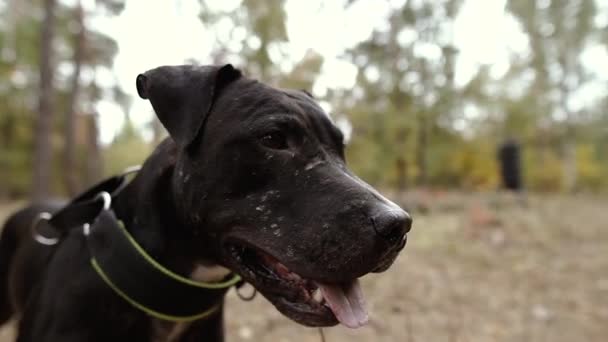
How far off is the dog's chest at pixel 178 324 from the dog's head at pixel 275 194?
166 mm

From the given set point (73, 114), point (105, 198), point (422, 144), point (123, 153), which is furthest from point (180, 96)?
point (123, 153)

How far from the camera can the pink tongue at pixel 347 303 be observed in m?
1.81

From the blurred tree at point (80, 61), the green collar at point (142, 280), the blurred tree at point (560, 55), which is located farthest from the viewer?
the blurred tree at point (560, 55)

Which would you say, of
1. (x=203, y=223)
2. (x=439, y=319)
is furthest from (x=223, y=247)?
(x=439, y=319)

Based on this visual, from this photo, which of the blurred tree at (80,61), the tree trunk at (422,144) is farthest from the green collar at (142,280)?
the blurred tree at (80,61)

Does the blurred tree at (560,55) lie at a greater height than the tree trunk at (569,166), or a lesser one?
greater

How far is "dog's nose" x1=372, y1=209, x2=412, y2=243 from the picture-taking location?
1658 millimetres

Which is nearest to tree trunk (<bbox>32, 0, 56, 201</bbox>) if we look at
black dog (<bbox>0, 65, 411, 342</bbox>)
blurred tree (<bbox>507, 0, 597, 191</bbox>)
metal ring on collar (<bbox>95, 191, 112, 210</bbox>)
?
metal ring on collar (<bbox>95, 191, 112, 210</bbox>)

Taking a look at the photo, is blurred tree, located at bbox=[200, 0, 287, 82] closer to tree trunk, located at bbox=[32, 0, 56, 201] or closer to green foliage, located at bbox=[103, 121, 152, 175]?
tree trunk, located at bbox=[32, 0, 56, 201]

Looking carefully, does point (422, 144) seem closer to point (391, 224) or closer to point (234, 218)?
point (234, 218)

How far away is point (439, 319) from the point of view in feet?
17.4

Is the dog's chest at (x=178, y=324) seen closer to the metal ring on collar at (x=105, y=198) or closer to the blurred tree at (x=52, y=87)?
the metal ring on collar at (x=105, y=198)

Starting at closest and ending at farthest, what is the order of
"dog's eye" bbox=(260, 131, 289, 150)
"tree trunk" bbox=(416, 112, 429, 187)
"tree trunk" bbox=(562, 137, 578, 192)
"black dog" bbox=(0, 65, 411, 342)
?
"black dog" bbox=(0, 65, 411, 342) → "dog's eye" bbox=(260, 131, 289, 150) → "tree trunk" bbox=(416, 112, 429, 187) → "tree trunk" bbox=(562, 137, 578, 192)

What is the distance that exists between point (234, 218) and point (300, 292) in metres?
0.37
